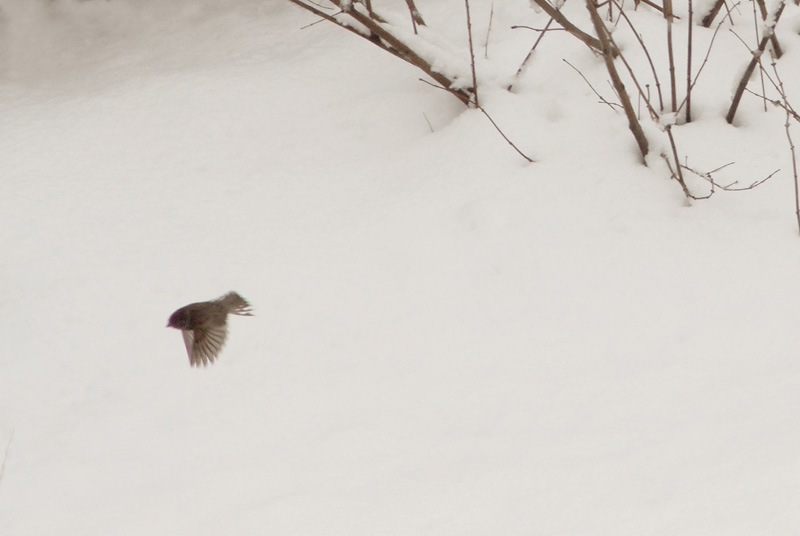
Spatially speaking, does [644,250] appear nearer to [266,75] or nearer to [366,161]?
[366,161]

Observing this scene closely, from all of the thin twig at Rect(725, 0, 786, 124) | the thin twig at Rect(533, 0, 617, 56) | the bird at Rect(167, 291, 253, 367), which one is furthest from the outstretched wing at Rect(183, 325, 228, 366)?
the thin twig at Rect(725, 0, 786, 124)

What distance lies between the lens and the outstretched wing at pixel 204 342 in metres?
2.11

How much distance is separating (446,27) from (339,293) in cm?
122

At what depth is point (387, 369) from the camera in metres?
2.13

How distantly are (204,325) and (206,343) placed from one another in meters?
0.06

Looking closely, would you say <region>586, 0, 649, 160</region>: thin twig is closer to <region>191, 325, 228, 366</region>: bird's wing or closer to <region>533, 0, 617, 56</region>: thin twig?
Answer: <region>533, 0, 617, 56</region>: thin twig

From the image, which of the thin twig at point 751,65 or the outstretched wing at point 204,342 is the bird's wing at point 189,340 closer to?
the outstretched wing at point 204,342

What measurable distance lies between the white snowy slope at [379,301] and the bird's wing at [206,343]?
94mm

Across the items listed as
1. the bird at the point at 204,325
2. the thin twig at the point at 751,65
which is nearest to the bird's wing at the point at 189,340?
the bird at the point at 204,325

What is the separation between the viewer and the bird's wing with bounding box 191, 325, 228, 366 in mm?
2111

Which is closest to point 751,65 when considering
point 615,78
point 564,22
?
point 615,78

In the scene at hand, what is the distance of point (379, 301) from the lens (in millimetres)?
2299

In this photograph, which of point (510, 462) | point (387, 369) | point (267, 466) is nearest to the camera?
point (510, 462)

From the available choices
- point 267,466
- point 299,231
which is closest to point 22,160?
point 299,231
